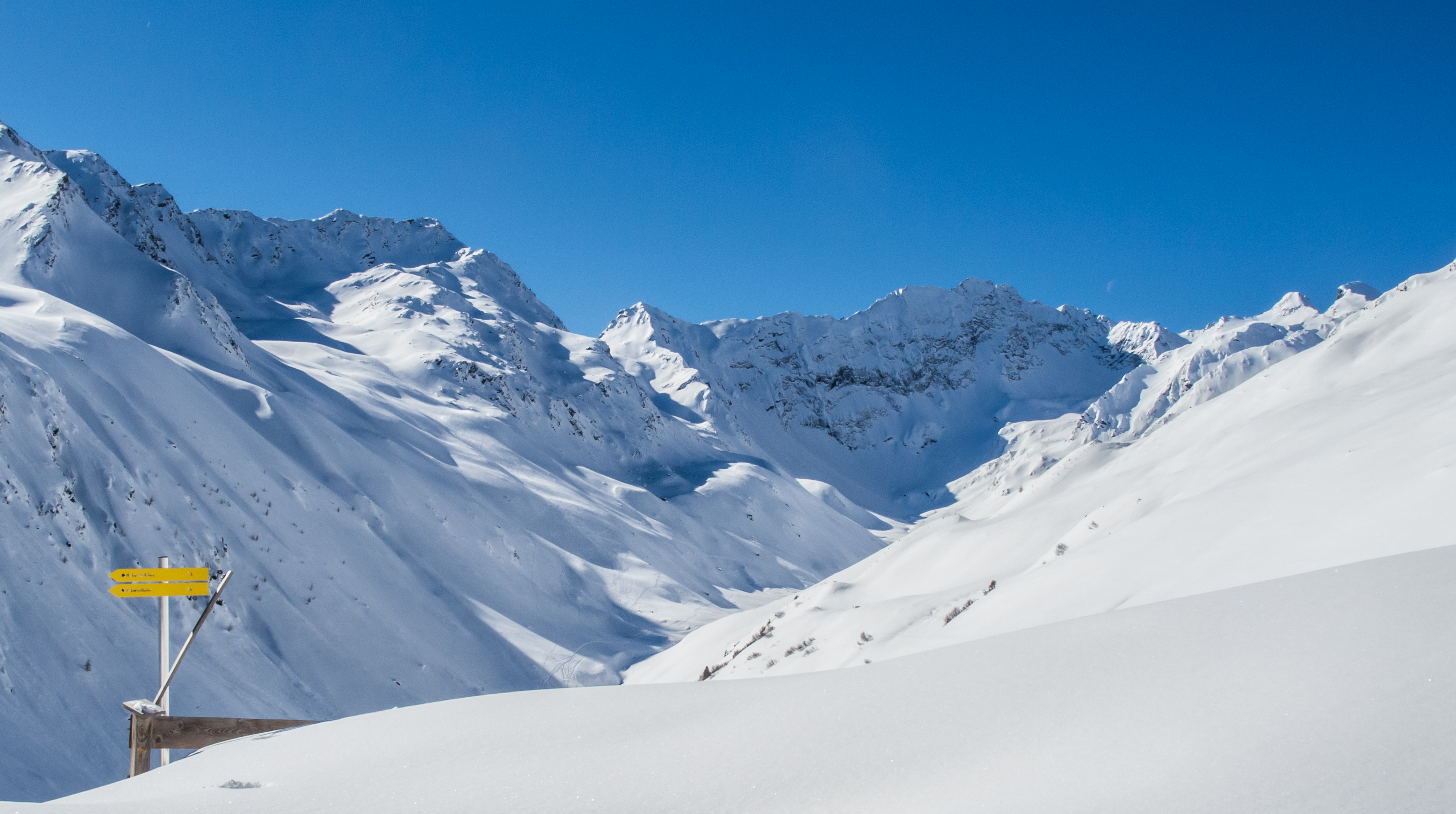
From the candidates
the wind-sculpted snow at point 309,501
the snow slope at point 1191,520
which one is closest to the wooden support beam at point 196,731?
the wind-sculpted snow at point 309,501

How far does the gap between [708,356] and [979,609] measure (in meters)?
128

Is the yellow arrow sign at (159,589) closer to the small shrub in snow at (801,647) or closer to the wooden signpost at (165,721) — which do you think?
the wooden signpost at (165,721)

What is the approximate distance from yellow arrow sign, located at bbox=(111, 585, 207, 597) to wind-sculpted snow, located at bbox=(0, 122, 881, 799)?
12.8 ft

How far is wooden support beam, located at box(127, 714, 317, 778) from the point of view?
584 cm

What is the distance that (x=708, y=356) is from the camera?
13800 centimetres

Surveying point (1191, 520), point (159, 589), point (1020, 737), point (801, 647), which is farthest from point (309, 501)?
point (1020, 737)

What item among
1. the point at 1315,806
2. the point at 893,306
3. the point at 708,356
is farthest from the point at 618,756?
the point at 893,306

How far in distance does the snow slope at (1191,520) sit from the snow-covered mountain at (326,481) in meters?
8.86

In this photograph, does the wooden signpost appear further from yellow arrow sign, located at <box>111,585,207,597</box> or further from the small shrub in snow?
the small shrub in snow

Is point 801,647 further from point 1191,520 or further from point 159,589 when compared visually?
point 159,589

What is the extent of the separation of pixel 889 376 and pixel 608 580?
11398 centimetres

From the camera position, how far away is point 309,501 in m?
25.0

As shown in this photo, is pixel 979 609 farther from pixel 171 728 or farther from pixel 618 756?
pixel 171 728

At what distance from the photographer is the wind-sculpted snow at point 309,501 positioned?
1304cm
